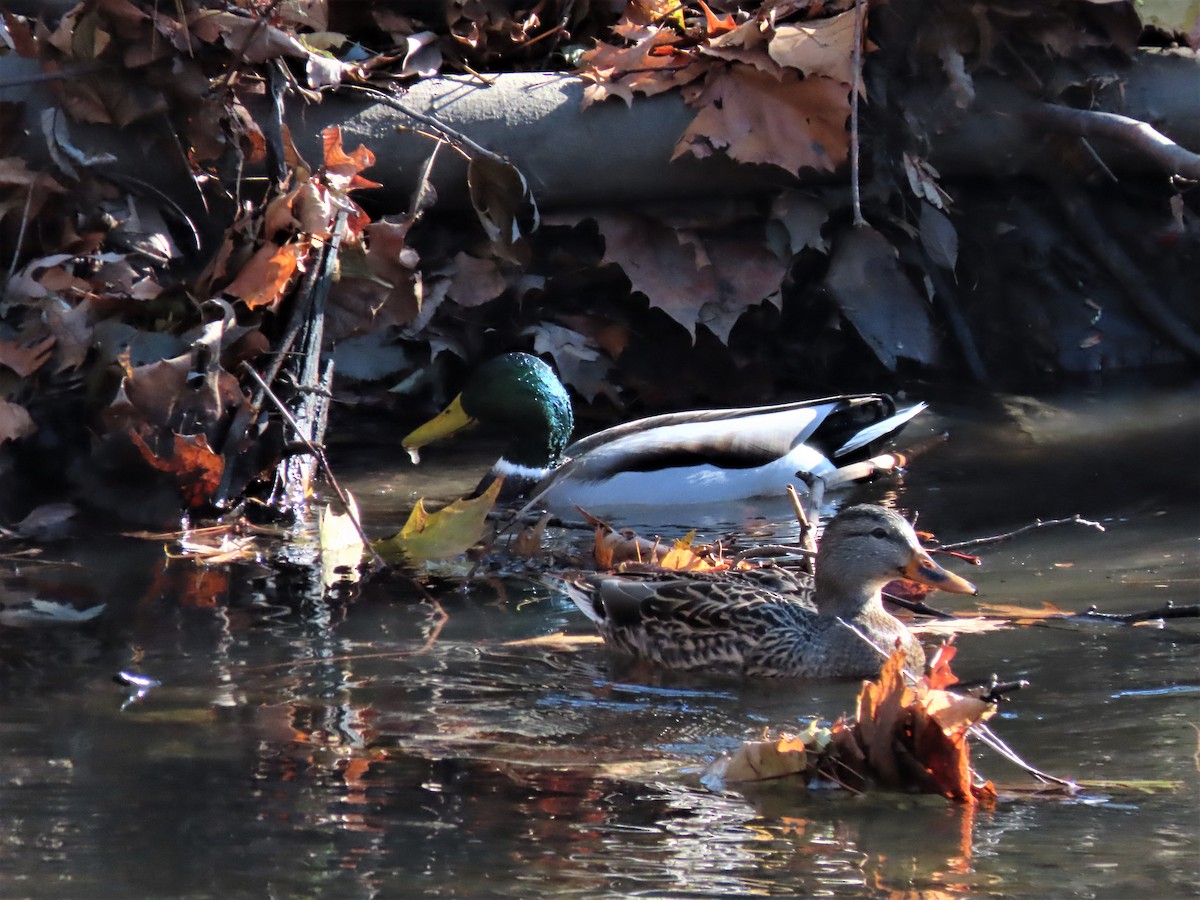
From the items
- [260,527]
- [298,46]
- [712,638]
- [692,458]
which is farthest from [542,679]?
[298,46]

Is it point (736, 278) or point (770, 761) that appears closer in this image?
point (770, 761)

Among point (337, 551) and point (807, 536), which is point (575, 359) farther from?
point (337, 551)

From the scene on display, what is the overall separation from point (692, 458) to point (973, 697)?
3.52 m

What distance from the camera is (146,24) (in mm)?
6156

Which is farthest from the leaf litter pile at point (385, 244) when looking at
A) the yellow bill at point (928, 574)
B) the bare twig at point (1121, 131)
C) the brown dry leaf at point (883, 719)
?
the brown dry leaf at point (883, 719)

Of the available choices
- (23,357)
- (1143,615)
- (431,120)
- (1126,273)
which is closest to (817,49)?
(431,120)

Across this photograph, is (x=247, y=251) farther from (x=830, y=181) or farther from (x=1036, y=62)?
(x=1036, y=62)

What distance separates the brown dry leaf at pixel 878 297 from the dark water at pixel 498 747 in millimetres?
2055

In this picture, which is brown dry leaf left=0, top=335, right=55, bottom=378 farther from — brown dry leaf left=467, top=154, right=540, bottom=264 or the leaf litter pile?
brown dry leaf left=467, top=154, right=540, bottom=264

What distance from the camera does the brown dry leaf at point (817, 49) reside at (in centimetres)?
684

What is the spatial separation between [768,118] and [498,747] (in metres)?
4.02

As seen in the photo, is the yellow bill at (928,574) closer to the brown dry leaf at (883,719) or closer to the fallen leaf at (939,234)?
the brown dry leaf at (883,719)

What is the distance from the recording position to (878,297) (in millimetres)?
7871

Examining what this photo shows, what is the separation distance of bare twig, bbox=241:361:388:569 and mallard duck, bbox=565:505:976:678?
67 centimetres
